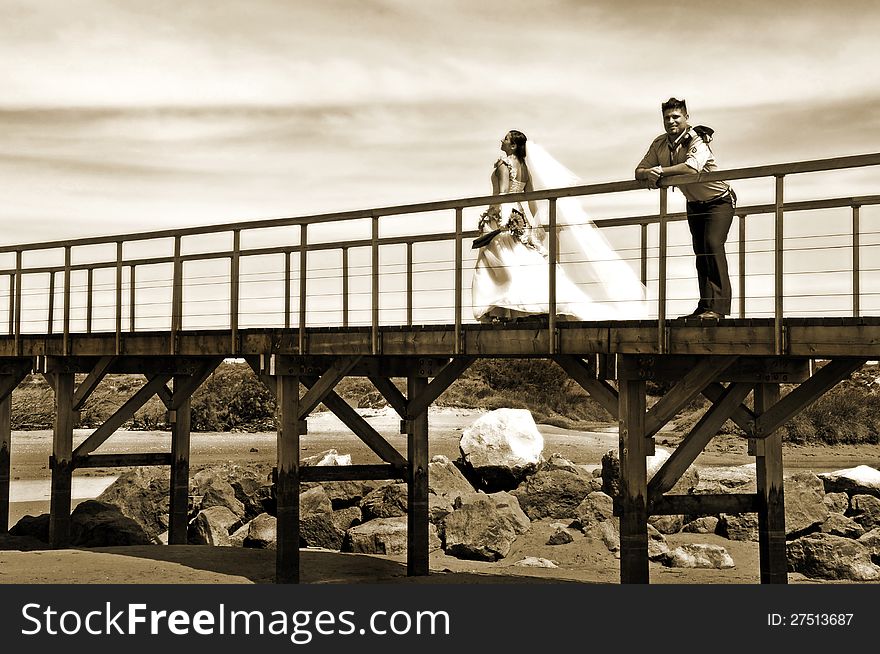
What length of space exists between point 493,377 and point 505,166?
1449 inches

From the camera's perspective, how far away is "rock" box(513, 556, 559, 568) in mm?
17562

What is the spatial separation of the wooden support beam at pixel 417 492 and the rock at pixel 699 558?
356 centimetres

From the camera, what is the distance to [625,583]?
39.9ft

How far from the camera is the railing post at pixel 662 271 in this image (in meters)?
11.9

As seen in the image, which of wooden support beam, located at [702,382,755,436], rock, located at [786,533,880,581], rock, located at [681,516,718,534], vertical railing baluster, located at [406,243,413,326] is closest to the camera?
wooden support beam, located at [702,382,755,436]

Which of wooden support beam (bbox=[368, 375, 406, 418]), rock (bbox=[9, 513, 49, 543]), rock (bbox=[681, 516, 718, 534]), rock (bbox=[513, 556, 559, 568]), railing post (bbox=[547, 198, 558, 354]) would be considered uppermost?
railing post (bbox=[547, 198, 558, 354])

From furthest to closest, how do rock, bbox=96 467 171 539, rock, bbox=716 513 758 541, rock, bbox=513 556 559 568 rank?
rock, bbox=96 467 171 539 → rock, bbox=716 513 758 541 → rock, bbox=513 556 559 568

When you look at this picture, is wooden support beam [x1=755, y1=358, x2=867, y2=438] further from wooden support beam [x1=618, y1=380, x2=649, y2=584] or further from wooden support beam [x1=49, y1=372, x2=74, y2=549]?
wooden support beam [x1=49, y1=372, x2=74, y2=549]

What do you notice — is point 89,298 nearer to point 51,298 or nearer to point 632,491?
point 51,298

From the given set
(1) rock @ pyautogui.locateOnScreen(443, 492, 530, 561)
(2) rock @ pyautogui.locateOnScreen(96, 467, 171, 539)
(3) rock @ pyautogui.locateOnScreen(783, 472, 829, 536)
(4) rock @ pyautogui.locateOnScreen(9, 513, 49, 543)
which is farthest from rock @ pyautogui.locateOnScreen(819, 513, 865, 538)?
(4) rock @ pyautogui.locateOnScreen(9, 513, 49, 543)

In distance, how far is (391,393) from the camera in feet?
53.8

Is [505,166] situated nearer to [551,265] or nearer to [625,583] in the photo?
[551,265]

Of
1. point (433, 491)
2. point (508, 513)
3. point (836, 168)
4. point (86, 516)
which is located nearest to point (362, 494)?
point (433, 491)

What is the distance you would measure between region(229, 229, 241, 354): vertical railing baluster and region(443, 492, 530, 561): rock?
4.52 meters
